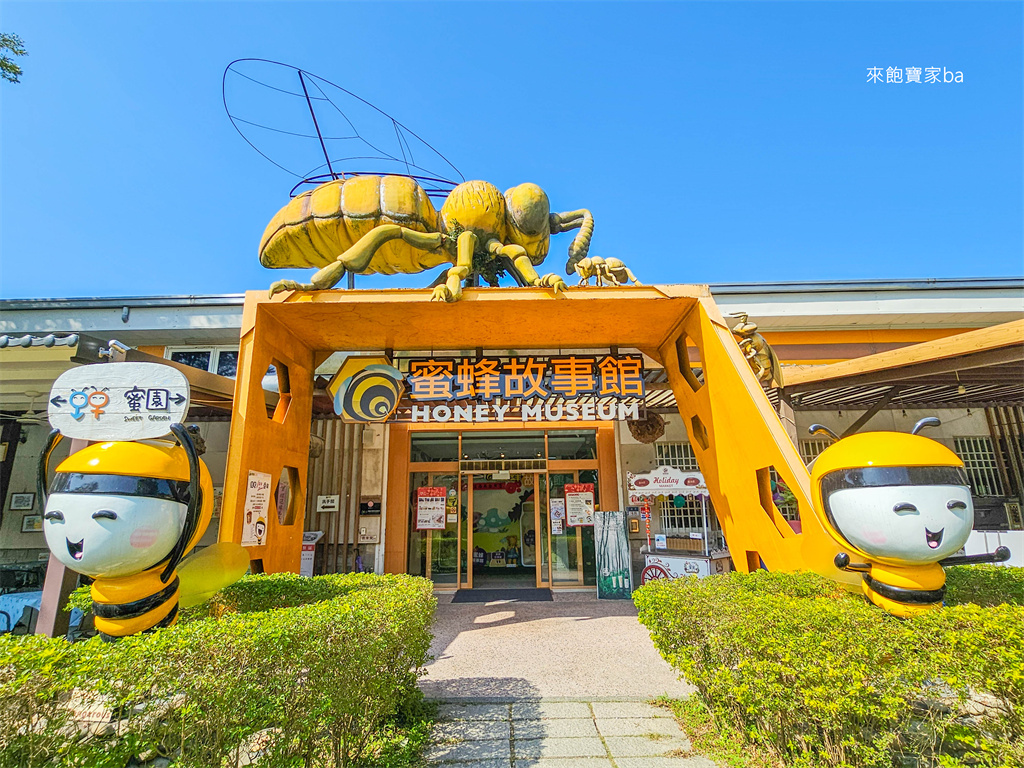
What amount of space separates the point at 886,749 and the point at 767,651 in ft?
1.94

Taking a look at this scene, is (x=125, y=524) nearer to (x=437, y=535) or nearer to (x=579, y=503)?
(x=437, y=535)

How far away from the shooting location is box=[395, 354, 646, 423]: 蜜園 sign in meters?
6.56

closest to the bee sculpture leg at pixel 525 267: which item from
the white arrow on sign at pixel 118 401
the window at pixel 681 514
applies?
the white arrow on sign at pixel 118 401

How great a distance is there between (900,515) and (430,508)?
8.36 meters

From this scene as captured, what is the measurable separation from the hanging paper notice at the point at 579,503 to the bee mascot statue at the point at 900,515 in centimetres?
663

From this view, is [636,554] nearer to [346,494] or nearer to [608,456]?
[608,456]

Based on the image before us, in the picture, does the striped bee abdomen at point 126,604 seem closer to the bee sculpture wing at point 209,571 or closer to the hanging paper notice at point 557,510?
the bee sculpture wing at point 209,571

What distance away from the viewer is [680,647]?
3527 mm

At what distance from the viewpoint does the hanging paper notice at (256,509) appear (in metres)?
5.21

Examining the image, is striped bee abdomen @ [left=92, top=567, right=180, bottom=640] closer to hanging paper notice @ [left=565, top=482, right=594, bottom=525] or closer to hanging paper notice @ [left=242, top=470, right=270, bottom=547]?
hanging paper notice @ [left=242, top=470, right=270, bottom=547]

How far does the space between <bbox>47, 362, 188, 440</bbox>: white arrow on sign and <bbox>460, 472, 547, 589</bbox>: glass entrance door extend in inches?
275

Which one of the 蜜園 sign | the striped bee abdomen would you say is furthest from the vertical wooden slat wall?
the striped bee abdomen

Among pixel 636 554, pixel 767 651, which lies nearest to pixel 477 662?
pixel 767 651

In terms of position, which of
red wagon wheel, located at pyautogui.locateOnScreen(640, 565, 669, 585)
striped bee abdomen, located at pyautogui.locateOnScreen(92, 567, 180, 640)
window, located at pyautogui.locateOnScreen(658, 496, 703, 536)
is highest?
window, located at pyautogui.locateOnScreen(658, 496, 703, 536)
